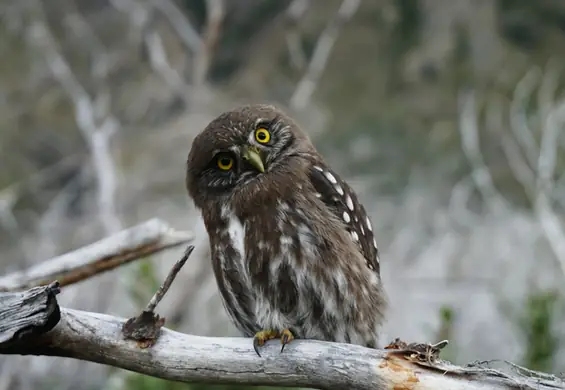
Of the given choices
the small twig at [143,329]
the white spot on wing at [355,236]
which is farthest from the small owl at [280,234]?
the small twig at [143,329]

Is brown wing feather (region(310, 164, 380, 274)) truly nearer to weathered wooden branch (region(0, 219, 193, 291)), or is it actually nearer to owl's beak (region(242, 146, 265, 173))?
owl's beak (region(242, 146, 265, 173))

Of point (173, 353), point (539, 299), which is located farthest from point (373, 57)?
point (173, 353)

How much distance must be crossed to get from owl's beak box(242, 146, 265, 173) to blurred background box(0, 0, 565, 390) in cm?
242

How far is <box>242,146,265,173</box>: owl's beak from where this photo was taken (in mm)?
1933

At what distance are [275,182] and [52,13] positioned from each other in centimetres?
423

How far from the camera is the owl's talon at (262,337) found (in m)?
1.62

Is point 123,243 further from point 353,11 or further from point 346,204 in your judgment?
point 353,11

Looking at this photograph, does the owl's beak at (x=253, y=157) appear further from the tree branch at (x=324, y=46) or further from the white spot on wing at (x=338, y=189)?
the tree branch at (x=324, y=46)

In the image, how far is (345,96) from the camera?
524 centimetres

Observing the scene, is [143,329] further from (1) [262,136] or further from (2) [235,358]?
(1) [262,136]

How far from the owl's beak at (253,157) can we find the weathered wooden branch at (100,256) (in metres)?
0.42

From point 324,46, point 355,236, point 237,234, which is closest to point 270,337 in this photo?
point 237,234

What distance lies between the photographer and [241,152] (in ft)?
6.37

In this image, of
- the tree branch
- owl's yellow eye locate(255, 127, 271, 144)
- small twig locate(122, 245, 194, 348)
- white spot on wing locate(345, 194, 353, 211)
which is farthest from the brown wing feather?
the tree branch
